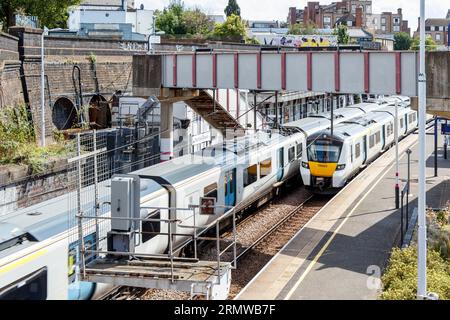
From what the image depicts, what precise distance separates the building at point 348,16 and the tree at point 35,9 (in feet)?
263

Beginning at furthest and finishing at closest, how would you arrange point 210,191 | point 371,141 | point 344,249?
point 371,141
point 210,191
point 344,249

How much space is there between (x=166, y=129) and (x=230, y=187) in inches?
314

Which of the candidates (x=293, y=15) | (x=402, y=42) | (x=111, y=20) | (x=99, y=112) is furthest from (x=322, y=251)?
(x=293, y=15)

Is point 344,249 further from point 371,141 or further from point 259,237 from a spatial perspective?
point 371,141

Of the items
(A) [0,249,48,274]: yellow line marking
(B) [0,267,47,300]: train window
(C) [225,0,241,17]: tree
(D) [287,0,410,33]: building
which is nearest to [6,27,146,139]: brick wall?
(A) [0,249,48,274]: yellow line marking

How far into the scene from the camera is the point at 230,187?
21.0 metres

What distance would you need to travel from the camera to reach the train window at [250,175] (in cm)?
2245

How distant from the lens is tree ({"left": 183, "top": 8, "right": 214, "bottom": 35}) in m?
79.0

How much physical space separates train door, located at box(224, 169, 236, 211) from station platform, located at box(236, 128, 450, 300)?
8.29ft

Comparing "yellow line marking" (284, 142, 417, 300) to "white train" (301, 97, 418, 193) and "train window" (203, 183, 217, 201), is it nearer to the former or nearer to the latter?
"white train" (301, 97, 418, 193)

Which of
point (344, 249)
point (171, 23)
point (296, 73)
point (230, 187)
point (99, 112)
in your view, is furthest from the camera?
point (171, 23)

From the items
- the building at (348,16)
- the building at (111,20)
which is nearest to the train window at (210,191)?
the building at (111,20)

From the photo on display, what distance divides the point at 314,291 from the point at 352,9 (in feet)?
418

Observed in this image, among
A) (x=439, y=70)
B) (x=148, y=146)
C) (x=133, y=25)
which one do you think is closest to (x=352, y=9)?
(x=133, y=25)
